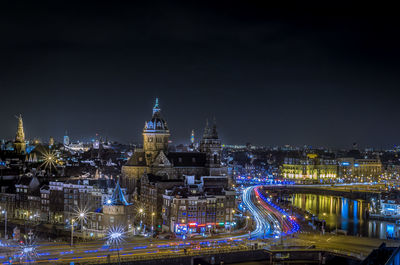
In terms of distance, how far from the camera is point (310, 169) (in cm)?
17462

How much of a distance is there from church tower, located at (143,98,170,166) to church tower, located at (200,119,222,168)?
6674 millimetres

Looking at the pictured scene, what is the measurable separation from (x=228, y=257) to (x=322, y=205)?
62.0m

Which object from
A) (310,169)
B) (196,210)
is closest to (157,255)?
(196,210)

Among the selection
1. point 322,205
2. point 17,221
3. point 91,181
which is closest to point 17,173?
point 17,221

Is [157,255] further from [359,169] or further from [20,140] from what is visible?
A: [359,169]

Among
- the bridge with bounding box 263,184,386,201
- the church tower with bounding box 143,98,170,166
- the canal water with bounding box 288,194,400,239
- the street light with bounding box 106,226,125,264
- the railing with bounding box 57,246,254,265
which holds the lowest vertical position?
the canal water with bounding box 288,194,400,239

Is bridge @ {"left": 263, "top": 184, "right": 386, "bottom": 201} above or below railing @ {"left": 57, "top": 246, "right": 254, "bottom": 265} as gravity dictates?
above

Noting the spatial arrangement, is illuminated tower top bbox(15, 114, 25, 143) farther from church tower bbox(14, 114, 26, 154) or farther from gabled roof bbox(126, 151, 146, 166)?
gabled roof bbox(126, 151, 146, 166)

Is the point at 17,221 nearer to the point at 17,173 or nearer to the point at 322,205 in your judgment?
the point at 17,173

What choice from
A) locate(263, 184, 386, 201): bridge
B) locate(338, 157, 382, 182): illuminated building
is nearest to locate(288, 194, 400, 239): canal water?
locate(263, 184, 386, 201): bridge

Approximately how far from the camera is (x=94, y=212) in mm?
64750

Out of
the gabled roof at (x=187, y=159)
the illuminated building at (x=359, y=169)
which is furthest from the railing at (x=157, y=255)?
the illuminated building at (x=359, y=169)

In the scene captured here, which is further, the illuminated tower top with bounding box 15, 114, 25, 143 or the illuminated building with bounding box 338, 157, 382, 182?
the illuminated building with bounding box 338, 157, 382, 182

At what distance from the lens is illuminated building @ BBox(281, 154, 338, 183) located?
174 m
